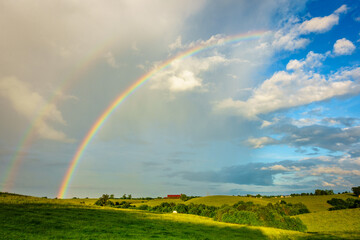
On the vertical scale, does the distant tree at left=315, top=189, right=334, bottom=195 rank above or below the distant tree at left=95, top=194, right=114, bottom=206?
above

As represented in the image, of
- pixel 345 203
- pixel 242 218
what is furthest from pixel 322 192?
pixel 242 218

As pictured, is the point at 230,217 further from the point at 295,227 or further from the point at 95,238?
the point at 95,238

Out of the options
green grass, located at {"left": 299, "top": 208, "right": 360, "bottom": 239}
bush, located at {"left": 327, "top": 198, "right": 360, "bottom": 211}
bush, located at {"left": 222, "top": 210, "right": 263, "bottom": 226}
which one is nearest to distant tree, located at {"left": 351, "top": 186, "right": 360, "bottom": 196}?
bush, located at {"left": 327, "top": 198, "right": 360, "bottom": 211}

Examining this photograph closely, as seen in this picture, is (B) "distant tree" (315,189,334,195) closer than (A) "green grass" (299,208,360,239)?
No

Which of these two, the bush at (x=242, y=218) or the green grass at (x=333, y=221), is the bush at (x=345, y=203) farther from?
the bush at (x=242, y=218)

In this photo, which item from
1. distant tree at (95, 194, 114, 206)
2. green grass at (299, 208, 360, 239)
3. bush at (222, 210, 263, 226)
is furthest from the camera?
distant tree at (95, 194, 114, 206)

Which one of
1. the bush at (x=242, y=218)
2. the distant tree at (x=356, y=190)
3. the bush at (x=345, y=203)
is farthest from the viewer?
the distant tree at (x=356, y=190)

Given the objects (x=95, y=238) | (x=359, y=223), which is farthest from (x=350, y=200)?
(x=95, y=238)

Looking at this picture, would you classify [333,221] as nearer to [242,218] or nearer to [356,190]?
[242,218]

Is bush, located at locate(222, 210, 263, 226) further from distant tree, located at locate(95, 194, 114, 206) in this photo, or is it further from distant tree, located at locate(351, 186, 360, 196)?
distant tree, located at locate(351, 186, 360, 196)

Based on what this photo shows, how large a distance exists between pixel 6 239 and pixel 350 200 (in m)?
146

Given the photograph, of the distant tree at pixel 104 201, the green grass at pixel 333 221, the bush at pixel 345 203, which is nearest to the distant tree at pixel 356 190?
the bush at pixel 345 203

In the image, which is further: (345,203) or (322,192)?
(322,192)

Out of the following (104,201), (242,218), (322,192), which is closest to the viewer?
(242,218)
